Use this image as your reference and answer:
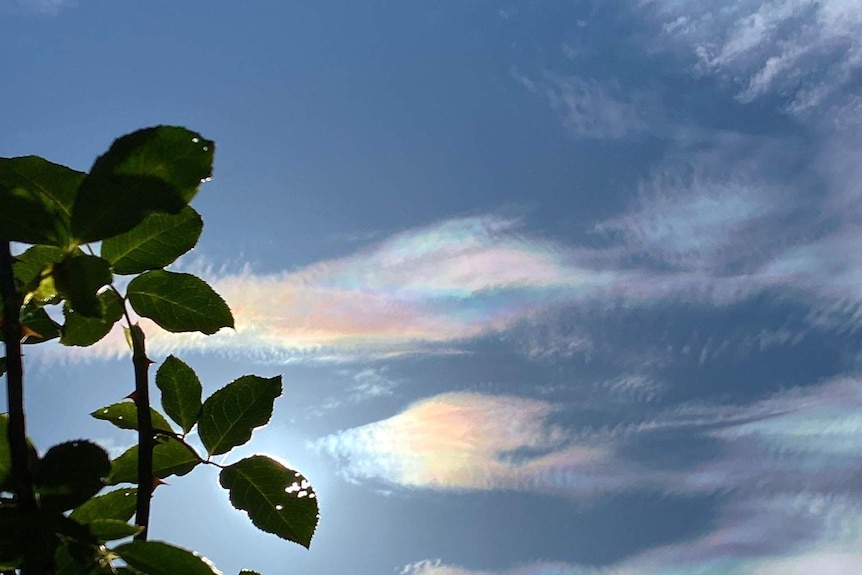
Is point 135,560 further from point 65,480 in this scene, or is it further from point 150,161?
point 150,161

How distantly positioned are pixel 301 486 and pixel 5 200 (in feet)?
2.30

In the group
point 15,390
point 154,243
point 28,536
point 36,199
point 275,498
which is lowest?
point 28,536

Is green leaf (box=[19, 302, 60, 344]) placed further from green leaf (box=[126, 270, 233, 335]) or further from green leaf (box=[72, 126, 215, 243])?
green leaf (box=[72, 126, 215, 243])

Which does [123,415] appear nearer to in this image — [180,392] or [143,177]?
[180,392]

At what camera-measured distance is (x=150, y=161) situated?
3.33 feet

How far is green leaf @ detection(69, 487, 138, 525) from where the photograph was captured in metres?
1.32

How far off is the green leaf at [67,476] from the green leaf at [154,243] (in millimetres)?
329

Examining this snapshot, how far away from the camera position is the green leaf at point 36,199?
40.9 inches

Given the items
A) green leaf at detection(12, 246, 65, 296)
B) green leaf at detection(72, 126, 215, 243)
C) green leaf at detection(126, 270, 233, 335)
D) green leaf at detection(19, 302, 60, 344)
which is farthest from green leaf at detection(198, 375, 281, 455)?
green leaf at detection(72, 126, 215, 243)

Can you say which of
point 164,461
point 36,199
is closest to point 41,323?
point 164,461

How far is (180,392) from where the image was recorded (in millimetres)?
1581

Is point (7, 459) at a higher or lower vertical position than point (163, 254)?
lower

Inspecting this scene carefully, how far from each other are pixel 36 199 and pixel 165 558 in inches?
19.6

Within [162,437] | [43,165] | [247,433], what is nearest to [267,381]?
[247,433]
